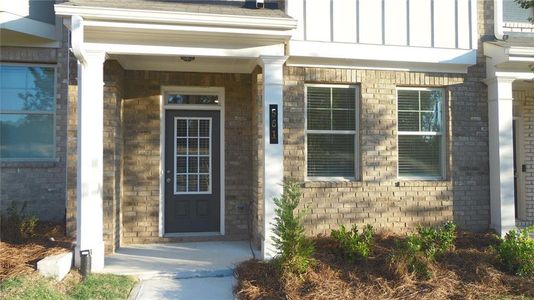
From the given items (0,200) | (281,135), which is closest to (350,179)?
(281,135)

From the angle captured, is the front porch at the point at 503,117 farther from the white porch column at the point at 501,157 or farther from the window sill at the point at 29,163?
the window sill at the point at 29,163

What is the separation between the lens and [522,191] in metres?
7.93

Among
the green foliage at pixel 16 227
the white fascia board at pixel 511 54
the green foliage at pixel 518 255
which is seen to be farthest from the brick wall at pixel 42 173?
the white fascia board at pixel 511 54

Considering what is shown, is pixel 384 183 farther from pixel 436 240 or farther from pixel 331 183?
pixel 436 240

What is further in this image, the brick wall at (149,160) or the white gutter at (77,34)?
the brick wall at (149,160)

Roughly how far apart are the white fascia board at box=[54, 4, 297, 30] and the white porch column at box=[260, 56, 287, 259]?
1.68 feet

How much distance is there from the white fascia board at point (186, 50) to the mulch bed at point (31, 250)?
107 inches

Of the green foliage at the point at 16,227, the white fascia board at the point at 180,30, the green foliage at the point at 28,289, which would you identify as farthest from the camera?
the green foliage at the point at 16,227

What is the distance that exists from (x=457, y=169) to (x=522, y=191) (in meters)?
1.96

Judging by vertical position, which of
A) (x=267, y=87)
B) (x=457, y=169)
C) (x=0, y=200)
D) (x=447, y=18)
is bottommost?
(x=0, y=200)

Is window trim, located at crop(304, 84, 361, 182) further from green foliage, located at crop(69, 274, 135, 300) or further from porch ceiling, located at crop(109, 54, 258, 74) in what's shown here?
green foliage, located at crop(69, 274, 135, 300)

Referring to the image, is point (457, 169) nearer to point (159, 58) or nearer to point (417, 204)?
point (417, 204)

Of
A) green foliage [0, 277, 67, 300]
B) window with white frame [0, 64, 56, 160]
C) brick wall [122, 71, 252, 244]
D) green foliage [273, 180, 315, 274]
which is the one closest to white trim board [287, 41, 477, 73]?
brick wall [122, 71, 252, 244]

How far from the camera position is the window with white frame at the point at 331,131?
672 centimetres
